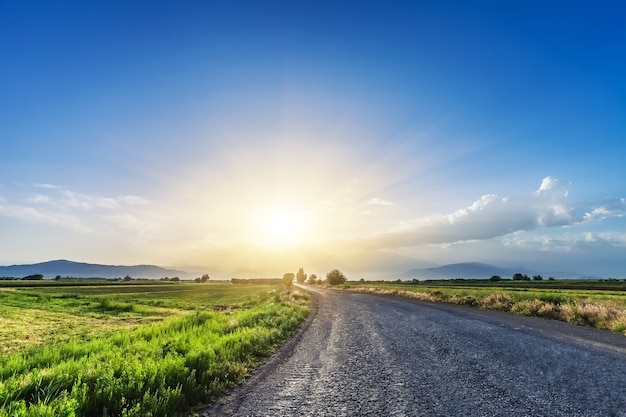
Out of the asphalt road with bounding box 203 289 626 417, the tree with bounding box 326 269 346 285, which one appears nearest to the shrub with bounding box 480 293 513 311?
the asphalt road with bounding box 203 289 626 417

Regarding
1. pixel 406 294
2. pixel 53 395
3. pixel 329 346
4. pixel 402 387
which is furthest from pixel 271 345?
pixel 406 294

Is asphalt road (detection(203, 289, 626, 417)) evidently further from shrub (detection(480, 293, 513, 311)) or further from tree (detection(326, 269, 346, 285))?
tree (detection(326, 269, 346, 285))

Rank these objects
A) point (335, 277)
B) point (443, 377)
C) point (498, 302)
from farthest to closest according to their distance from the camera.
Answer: point (335, 277) → point (498, 302) → point (443, 377)

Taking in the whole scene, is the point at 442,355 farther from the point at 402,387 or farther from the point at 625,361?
the point at 625,361

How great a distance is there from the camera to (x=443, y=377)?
7.96m

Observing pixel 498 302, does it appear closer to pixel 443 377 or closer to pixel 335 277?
pixel 443 377

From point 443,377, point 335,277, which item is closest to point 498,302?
point 443,377

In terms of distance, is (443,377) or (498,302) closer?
(443,377)

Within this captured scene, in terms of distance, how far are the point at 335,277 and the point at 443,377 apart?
141708 mm

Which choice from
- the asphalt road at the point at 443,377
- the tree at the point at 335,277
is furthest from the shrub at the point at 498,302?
the tree at the point at 335,277

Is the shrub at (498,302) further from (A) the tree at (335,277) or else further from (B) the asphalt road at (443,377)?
(A) the tree at (335,277)

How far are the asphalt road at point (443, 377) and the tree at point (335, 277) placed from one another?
13496 cm

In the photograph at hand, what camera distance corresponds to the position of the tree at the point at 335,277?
14650 cm

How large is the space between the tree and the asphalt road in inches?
5313
